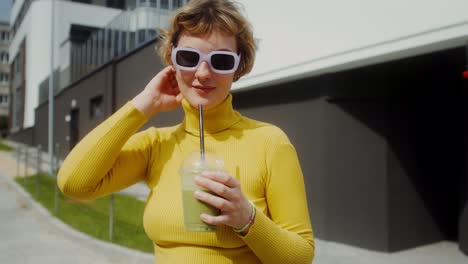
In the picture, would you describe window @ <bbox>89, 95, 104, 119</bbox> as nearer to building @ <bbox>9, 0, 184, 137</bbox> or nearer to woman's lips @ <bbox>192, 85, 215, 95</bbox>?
building @ <bbox>9, 0, 184, 137</bbox>

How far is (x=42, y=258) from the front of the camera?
20.6 feet

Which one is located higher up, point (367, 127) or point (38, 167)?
point (367, 127)

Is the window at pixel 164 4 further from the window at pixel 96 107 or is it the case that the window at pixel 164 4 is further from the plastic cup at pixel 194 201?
the plastic cup at pixel 194 201

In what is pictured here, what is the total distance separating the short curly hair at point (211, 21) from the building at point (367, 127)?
447cm

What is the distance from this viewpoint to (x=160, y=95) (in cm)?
177

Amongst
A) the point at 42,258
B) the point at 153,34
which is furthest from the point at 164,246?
the point at 153,34

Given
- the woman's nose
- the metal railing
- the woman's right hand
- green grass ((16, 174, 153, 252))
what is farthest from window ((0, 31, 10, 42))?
the woman's nose

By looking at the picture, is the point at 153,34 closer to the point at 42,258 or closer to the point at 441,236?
the point at 42,258

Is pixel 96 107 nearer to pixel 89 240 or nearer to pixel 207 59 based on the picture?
pixel 89 240

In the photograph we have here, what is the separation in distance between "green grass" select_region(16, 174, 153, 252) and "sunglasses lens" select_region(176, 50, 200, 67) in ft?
16.0

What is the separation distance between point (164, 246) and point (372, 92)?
5623mm

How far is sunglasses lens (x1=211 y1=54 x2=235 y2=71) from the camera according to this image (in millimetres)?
1596

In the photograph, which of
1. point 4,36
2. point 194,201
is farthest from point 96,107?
point 4,36

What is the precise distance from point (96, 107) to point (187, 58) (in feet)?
59.1
